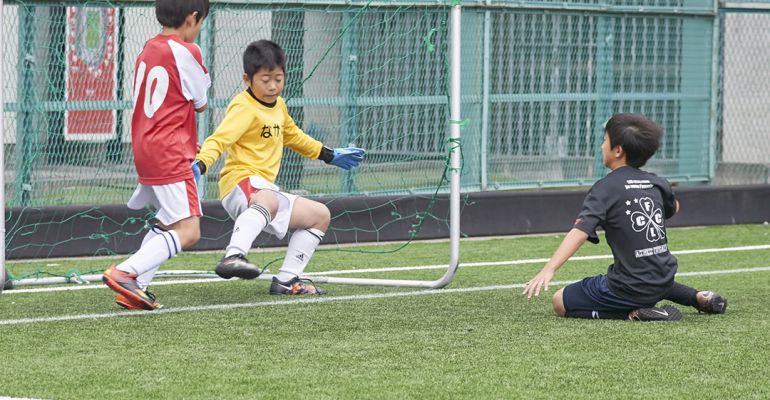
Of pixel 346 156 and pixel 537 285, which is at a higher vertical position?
pixel 346 156

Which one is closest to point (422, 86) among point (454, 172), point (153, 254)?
point (454, 172)

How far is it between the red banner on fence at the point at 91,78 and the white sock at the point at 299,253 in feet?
7.83

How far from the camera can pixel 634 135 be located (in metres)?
6.39

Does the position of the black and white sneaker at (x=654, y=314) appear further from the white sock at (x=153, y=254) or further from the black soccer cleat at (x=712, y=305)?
the white sock at (x=153, y=254)

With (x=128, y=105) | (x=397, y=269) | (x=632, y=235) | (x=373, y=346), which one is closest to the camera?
(x=373, y=346)

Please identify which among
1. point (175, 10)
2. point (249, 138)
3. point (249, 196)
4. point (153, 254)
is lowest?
point (153, 254)

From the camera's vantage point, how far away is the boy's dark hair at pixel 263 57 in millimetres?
7285

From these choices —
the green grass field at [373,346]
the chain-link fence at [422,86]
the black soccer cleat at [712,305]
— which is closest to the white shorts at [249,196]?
the green grass field at [373,346]

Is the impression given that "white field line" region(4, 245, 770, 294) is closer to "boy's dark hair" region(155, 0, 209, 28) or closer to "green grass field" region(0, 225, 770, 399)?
"green grass field" region(0, 225, 770, 399)

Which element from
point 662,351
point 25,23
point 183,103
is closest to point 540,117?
point 25,23

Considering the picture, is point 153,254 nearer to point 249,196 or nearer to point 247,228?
point 247,228

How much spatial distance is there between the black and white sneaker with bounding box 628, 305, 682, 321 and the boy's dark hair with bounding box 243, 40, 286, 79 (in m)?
2.28

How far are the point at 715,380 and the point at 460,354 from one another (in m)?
1.02

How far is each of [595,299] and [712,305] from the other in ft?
1.87
